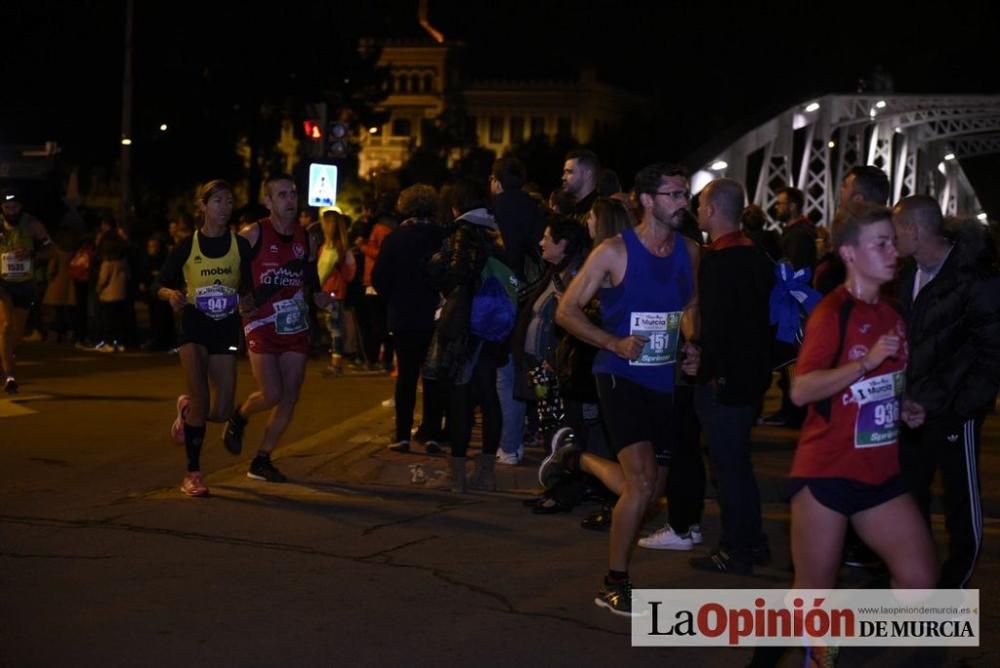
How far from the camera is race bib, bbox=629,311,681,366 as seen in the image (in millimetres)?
7270

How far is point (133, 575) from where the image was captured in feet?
25.2

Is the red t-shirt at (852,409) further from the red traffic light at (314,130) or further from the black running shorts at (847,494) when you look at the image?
the red traffic light at (314,130)

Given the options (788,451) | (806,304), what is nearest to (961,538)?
(806,304)

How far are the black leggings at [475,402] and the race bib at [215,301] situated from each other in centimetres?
157

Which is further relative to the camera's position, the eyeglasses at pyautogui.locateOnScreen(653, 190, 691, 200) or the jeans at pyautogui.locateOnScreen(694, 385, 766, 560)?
the jeans at pyautogui.locateOnScreen(694, 385, 766, 560)

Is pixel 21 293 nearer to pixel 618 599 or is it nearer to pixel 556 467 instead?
pixel 556 467

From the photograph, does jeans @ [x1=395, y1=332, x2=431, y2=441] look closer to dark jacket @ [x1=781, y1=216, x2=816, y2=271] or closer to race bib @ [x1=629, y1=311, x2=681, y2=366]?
dark jacket @ [x1=781, y1=216, x2=816, y2=271]

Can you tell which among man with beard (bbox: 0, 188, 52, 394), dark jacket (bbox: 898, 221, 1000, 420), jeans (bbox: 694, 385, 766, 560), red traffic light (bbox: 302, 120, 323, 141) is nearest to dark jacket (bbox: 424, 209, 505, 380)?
jeans (bbox: 694, 385, 766, 560)

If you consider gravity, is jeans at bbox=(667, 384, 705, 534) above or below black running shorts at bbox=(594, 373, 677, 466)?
below

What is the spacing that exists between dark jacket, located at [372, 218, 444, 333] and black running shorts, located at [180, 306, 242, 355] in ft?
7.23

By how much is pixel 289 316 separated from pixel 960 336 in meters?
4.82

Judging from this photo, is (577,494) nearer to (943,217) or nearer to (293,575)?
(293,575)

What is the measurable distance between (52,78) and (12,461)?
34.6m

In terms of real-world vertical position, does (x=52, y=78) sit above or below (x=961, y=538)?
above
